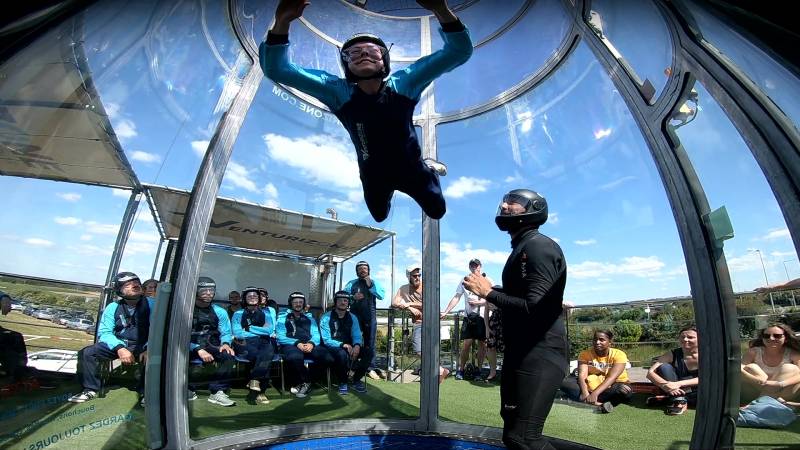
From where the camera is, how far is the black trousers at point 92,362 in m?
2.64

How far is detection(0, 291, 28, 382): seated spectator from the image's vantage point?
1996 mm

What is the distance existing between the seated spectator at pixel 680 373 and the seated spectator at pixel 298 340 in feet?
11.0

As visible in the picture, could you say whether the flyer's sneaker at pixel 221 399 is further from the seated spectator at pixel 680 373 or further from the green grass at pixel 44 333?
the seated spectator at pixel 680 373

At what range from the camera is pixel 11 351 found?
2041mm

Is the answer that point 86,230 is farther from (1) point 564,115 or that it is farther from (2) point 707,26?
(1) point 564,115

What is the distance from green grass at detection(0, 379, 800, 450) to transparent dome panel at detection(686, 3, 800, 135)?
5.24ft

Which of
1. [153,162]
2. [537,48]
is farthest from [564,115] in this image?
[153,162]

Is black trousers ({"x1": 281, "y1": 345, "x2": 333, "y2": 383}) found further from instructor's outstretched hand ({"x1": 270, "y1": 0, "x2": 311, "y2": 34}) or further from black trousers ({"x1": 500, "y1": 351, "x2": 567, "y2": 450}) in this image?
instructor's outstretched hand ({"x1": 270, "y1": 0, "x2": 311, "y2": 34})

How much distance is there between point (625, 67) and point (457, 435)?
3645 millimetres

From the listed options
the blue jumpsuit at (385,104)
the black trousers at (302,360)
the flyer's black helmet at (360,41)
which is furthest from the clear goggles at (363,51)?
the black trousers at (302,360)

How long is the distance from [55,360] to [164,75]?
1.90m

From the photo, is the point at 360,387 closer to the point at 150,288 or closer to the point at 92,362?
the point at 150,288

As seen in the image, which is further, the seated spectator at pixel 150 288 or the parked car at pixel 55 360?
the seated spectator at pixel 150 288

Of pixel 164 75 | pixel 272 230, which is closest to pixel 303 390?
pixel 272 230
